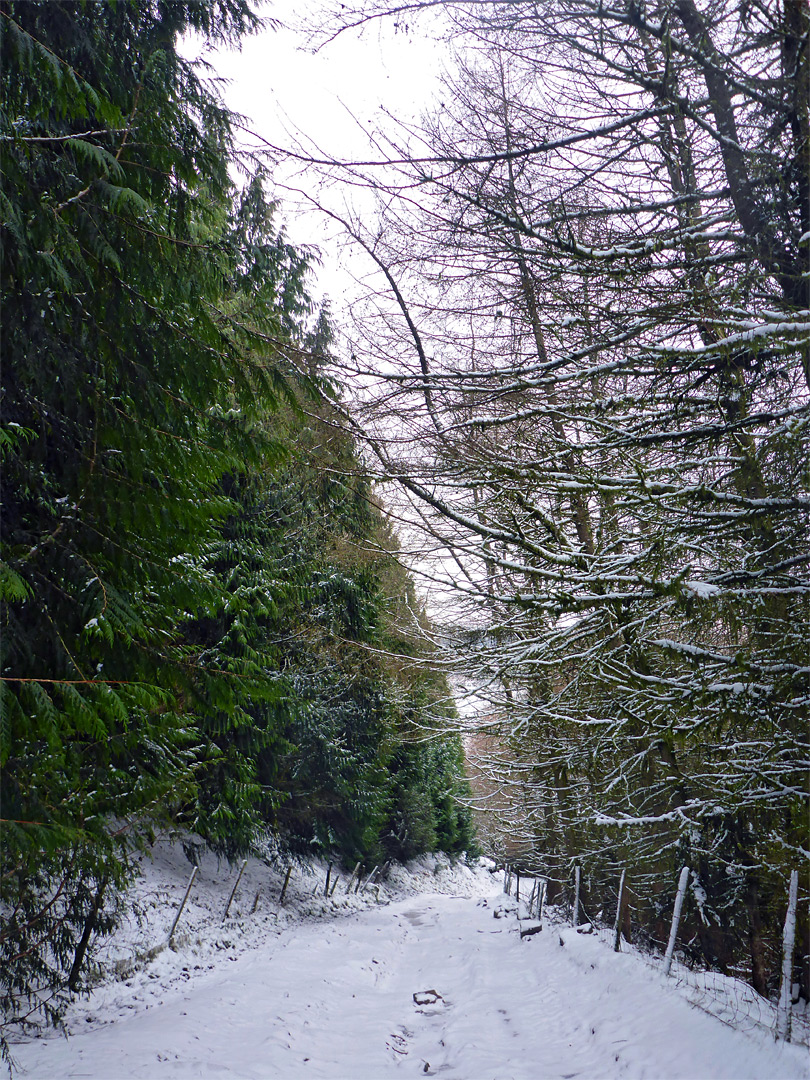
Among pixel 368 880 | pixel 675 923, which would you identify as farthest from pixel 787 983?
pixel 368 880

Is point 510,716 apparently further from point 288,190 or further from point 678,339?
point 288,190

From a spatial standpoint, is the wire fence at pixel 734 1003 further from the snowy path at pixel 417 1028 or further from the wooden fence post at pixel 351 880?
the wooden fence post at pixel 351 880

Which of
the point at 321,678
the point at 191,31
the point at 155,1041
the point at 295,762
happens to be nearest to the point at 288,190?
the point at 191,31

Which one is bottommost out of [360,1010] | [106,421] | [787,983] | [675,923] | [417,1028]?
[360,1010]

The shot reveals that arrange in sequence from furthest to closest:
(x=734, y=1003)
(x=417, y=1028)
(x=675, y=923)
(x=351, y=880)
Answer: (x=351, y=880)
(x=417, y=1028)
(x=675, y=923)
(x=734, y=1003)

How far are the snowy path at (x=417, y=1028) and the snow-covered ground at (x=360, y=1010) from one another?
0.02m

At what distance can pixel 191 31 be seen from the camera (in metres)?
6.09

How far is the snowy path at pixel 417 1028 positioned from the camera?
5.07 m

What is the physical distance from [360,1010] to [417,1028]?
99 centimetres

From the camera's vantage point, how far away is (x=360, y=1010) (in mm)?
8008

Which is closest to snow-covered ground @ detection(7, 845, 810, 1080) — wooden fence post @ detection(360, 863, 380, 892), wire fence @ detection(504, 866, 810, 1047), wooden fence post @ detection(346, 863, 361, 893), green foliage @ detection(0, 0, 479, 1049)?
wire fence @ detection(504, 866, 810, 1047)

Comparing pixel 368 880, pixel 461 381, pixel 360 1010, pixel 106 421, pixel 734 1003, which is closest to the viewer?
pixel 461 381

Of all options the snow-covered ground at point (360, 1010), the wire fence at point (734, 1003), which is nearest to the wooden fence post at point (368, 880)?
the snow-covered ground at point (360, 1010)

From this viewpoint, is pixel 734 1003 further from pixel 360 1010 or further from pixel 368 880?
pixel 368 880
